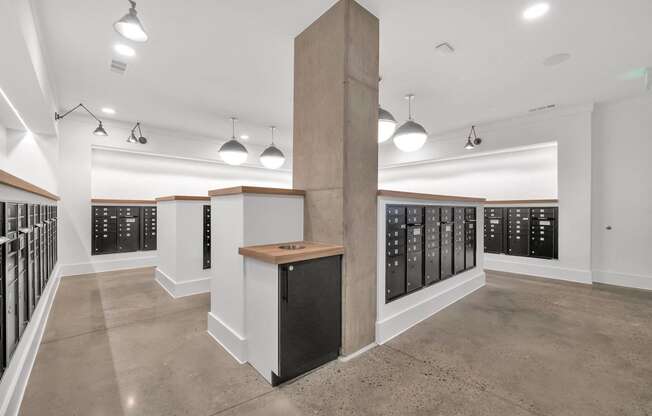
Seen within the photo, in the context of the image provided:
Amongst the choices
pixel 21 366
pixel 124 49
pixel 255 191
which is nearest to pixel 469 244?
pixel 255 191

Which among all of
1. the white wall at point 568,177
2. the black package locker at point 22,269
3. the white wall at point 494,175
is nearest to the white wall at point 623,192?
the white wall at point 568,177

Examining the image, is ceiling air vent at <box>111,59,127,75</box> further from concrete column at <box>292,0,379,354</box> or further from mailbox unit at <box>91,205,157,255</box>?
mailbox unit at <box>91,205,157,255</box>

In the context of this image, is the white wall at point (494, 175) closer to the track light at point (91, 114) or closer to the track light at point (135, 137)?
the track light at point (135, 137)

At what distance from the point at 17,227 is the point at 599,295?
5480 mm

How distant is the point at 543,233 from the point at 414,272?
10.6 feet

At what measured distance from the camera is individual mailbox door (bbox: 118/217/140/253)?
15.7ft

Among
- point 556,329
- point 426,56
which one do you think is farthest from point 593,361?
point 426,56

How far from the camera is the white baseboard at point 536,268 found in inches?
161

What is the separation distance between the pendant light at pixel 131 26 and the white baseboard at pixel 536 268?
5.58 meters

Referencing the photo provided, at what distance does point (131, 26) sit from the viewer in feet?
5.86

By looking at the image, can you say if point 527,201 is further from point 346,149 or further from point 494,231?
point 346,149

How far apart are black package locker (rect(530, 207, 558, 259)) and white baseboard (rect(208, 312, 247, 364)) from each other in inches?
185

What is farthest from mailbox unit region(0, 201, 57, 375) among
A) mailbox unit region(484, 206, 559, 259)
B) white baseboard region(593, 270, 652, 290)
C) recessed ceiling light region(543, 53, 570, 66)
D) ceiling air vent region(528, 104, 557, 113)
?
white baseboard region(593, 270, 652, 290)

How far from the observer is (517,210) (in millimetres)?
4629
